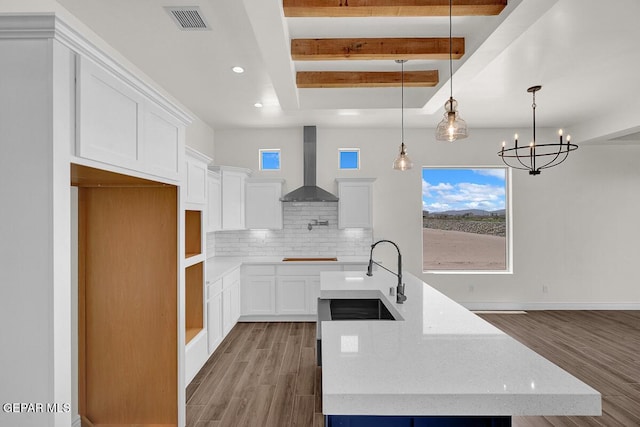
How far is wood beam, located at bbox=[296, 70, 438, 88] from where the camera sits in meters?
3.46

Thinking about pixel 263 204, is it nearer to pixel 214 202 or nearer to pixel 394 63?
pixel 214 202

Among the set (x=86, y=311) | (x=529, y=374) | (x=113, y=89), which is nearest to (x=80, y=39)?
(x=113, y=89)

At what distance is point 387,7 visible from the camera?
85.4 inches

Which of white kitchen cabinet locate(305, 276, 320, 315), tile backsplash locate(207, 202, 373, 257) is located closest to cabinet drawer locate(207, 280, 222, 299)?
white kitchen cabinet locate(305, 276, 320, 315)

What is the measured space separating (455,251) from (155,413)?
4.91 metres

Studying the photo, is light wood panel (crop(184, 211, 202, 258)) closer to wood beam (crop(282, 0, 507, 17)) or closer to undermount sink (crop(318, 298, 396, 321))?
undermount sink (crop(318, 298, 396, 321))

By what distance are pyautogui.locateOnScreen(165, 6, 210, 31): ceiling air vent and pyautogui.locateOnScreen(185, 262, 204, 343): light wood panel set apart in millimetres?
2036

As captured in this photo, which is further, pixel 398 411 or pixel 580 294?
pixel 580 294

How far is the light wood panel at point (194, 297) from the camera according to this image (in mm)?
3223

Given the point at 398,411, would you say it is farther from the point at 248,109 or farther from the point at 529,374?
the point at 248,109

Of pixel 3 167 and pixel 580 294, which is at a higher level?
pixel 3 167

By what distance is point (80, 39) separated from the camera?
133cm

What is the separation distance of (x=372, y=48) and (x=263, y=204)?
3.00m

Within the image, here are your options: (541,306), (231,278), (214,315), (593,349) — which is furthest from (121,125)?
(541,306)
